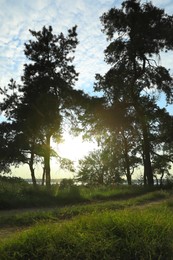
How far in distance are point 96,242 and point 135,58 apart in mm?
20953

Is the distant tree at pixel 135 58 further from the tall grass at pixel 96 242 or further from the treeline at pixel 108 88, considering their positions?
the tall grass at pixel 96 242

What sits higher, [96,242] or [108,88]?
[108,88]

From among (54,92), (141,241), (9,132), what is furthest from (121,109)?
(141,241)

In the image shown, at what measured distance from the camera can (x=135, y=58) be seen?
79.6 ft

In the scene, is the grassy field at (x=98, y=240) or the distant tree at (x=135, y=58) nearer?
the grassy field at (x=98, y=240)

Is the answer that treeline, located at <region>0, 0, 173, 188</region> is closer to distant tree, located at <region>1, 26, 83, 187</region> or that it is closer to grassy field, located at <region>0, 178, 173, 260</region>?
distant tree, located at <region>1, 26, 83, 187</region>

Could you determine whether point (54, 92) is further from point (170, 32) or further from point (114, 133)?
point (170, 32)

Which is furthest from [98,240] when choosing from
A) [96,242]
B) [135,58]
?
[135,58]

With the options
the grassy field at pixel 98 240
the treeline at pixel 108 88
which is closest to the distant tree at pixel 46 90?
the treeline at pixel 108 88

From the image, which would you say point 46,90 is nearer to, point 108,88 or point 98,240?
point 108,88

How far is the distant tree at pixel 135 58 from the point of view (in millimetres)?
23297

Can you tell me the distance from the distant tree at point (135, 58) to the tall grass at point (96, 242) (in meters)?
18.3

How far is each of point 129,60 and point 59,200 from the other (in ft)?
46.9

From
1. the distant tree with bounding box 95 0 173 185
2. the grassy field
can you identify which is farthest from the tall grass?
the distant tree with bounding box 95 0 173 185
